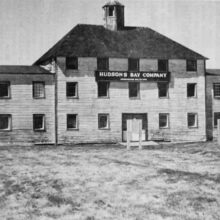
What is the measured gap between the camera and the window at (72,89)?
39844mm

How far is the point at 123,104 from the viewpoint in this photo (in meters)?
40.8

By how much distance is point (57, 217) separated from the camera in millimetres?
10477

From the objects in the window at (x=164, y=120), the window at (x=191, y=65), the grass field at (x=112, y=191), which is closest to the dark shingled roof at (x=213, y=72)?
the window at (x=191, y=65)

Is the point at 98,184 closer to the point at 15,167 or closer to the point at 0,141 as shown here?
the point at 15,167

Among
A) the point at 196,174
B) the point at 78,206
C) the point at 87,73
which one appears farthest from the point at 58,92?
the point at 78,206

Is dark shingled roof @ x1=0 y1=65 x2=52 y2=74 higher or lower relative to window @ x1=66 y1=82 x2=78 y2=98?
higher

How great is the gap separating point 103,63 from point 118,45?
2452 mm

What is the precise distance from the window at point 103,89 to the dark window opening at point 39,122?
18.3ft

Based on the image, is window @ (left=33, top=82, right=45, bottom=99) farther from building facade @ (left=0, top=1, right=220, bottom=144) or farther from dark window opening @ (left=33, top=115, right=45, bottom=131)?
dark window opening @ (left=33, top=115, right=45, bottom=131)

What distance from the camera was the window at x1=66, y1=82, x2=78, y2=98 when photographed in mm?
39844

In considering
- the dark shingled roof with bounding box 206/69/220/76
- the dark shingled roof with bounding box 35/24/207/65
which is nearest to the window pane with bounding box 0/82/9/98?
the dark shingled roof with bounding box 35/24/207/65

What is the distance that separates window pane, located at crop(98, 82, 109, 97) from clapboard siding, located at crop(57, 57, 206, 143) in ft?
1.54

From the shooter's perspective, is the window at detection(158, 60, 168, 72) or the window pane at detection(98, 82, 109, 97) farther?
the window at detection(158, 60, 168, 72)

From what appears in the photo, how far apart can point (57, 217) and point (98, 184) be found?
14.5ft
